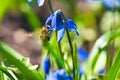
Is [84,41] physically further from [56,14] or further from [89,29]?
[56,14]

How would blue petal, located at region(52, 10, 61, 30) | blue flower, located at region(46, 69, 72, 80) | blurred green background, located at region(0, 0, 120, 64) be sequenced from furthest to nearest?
1. blurred green background, located at region(0, 0, 120, 64)
2. blue flower, located at region(46, 69, 72, 80)
3. blue petal, located at region(52, 10, 61, 30)

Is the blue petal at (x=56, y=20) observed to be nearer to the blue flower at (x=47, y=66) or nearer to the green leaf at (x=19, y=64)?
the green leaf at (x=19, y=64)

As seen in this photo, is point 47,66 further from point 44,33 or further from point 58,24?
point 58,24

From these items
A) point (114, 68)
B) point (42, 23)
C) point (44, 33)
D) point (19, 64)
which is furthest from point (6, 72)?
point (42, 23)

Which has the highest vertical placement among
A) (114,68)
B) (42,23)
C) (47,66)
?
(42,23)

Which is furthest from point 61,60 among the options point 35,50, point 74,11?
point 74,11

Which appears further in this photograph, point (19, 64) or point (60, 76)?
point (60, 76)

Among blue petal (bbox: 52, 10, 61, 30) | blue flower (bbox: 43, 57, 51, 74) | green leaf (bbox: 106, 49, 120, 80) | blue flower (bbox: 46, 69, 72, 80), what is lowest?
green leaf (bbox: 106, 49, 120, 80)

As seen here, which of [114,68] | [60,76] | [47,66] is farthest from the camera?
[47,66]

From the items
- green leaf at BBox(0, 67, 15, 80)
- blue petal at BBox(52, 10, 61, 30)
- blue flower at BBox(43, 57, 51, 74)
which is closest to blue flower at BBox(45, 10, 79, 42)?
blue petal at BBox(52, 10, 61, 30)

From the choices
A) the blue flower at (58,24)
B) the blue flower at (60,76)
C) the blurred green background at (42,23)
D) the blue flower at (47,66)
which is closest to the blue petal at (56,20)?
the blue flower at (58,24)

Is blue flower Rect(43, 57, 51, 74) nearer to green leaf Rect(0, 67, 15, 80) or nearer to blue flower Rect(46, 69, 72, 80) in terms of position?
blue flower Rect(46, 69, 72, 80)
